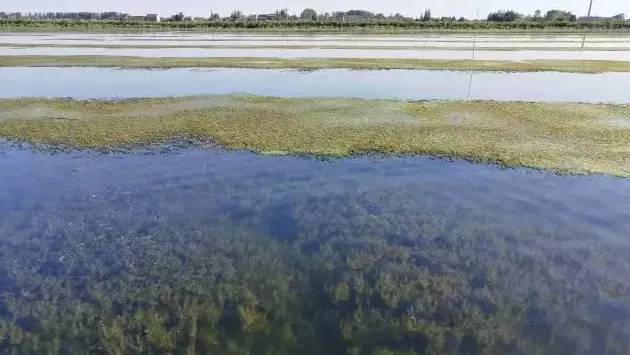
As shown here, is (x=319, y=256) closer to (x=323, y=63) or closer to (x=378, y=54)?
(x=323, y=63)

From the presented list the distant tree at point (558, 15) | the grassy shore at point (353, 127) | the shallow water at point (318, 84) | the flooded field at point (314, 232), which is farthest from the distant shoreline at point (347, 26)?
the flooded field at point (314, 232)

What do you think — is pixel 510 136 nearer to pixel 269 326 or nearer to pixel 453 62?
pixel 269 326

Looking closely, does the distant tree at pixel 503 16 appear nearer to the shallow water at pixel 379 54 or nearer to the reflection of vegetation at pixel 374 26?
the reflection of vegetation at pixel 374 26

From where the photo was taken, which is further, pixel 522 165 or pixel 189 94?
pixel 189 94

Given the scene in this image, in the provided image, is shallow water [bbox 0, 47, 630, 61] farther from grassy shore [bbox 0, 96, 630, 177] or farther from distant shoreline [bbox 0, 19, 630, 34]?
distant shoreline [bbox 0, 19, 630, 34]

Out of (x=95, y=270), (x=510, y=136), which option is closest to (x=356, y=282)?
(x=95, y=270)

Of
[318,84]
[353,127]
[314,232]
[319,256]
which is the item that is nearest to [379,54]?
[318,84]
